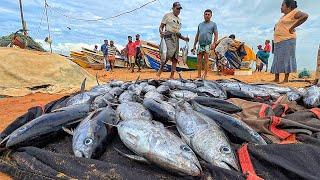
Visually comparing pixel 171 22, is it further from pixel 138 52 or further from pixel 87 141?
pixel 138 52

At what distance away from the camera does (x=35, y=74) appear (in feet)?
31.9

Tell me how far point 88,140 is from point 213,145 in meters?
1.09

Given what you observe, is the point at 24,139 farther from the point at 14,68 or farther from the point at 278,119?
the point at 14,68

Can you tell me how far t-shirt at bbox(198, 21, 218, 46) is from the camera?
993cm

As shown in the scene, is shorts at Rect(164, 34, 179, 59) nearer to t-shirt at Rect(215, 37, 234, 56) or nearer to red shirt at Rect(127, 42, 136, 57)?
t-shirt at Rect(215, 37, 234, 56)

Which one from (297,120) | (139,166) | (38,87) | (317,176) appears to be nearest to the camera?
(317,176)

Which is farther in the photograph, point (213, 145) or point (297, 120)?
point (297, 120)

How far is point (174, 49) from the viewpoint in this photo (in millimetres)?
10008

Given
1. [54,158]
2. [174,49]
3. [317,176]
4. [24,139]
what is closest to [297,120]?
[317,176]

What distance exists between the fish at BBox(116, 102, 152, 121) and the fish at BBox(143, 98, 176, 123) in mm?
65

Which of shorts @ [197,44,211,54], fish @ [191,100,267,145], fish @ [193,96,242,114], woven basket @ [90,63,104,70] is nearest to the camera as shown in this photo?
fish @ [191,100,267,145]

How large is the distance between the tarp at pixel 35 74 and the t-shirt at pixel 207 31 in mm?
3526

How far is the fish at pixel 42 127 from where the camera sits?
323cm

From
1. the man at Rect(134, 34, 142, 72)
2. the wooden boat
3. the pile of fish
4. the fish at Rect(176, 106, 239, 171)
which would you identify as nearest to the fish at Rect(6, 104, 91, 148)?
the pile of fish
